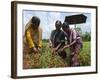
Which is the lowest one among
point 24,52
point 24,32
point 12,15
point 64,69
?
point 64,69

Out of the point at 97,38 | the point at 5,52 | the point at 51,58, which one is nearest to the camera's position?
the point at 5,52

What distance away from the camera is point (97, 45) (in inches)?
92.2

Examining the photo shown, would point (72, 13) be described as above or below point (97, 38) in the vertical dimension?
above

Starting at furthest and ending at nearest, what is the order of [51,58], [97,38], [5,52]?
[97,38], [51,58], [5,52]

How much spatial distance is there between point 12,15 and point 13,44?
0.23m

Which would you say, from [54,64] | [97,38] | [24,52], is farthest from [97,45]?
[24,52]

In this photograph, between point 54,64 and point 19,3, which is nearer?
point 19,3

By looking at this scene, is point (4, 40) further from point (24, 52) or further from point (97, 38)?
point (97, 38)

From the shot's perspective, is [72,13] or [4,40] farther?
[72,13]

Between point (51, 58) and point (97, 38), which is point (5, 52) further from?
point (97, 38)

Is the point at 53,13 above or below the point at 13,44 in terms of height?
above

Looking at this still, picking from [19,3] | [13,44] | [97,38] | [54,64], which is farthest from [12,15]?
[97,38]

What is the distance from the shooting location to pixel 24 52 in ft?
6.66

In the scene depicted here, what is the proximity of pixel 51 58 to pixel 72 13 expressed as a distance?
442mm
